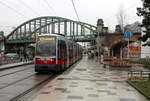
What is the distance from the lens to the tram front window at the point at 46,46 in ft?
91.3

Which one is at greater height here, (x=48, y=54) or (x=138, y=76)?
(x=48, y=54)

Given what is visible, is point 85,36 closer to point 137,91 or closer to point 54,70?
point 54,70

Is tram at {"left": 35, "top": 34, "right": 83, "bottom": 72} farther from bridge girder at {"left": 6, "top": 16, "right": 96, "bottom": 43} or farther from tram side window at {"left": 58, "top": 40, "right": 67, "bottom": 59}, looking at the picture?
bridge girder at {"left": 6, "top": 16, "right": 96, "bottom": 43}

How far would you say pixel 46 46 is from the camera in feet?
91.9

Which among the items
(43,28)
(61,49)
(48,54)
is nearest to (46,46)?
(48,54)

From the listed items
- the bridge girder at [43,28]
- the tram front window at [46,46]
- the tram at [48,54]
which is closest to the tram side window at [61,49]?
the tram at [48,54]

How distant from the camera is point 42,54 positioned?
27.8 metres

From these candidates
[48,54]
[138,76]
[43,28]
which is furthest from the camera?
[43,28]

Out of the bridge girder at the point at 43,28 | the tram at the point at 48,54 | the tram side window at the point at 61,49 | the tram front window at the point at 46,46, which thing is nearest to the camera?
the tram at the point at 48,54

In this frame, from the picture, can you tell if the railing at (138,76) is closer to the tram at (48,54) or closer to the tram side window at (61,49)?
the tram at (48,54)

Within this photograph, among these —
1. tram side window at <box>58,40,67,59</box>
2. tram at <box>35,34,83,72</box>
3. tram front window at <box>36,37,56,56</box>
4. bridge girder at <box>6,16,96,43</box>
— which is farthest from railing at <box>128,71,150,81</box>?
bridge girder at <box>6,16,96,43</box>

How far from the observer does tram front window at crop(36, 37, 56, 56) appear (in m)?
27.8

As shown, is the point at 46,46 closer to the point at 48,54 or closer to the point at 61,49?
the point at 48,54

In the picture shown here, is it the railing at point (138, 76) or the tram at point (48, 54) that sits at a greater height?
the tram at point (48, 54)
